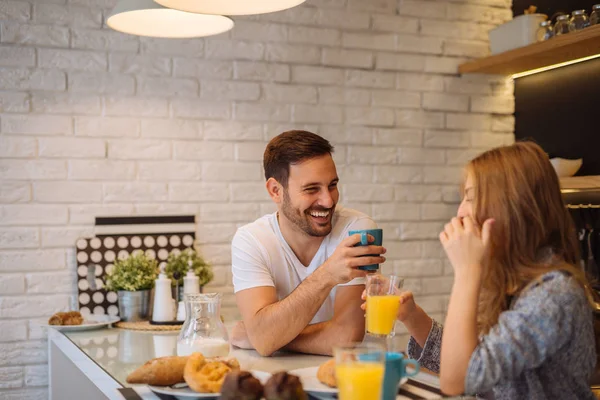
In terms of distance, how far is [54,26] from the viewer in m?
3.15

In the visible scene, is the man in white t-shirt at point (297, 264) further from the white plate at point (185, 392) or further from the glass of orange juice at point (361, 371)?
the glass of orange juice at point (361, 371)

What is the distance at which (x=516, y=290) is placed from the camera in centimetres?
156

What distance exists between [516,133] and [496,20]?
600mm

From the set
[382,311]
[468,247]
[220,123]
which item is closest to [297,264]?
[382,311]

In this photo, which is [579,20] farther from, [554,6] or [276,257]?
[276,257]

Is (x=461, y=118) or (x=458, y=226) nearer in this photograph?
(x=458, y=226)

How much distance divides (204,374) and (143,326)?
1.31m

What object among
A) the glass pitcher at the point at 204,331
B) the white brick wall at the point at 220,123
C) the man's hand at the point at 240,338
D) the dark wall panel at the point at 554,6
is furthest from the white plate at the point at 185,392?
the dark wall panel at the point at 554,6

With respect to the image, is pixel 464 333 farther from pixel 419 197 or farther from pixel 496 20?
pixel 496 20

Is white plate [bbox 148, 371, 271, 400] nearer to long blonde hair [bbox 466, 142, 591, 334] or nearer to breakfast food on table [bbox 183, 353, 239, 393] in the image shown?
breakfast food on table [bbox 183, 353, 239, 393]

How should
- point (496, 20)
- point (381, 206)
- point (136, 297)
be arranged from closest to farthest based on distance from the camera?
point (136, 297)
point (381, 206)
point (496, 20)

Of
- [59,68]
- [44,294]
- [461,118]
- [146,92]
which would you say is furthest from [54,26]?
[461,118]

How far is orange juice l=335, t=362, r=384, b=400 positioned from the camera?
1.27 metres

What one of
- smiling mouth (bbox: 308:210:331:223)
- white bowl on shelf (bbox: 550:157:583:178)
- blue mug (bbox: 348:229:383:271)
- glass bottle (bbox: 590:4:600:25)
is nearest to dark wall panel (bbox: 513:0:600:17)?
glass bottle (bbox: 590:4:600:25)
